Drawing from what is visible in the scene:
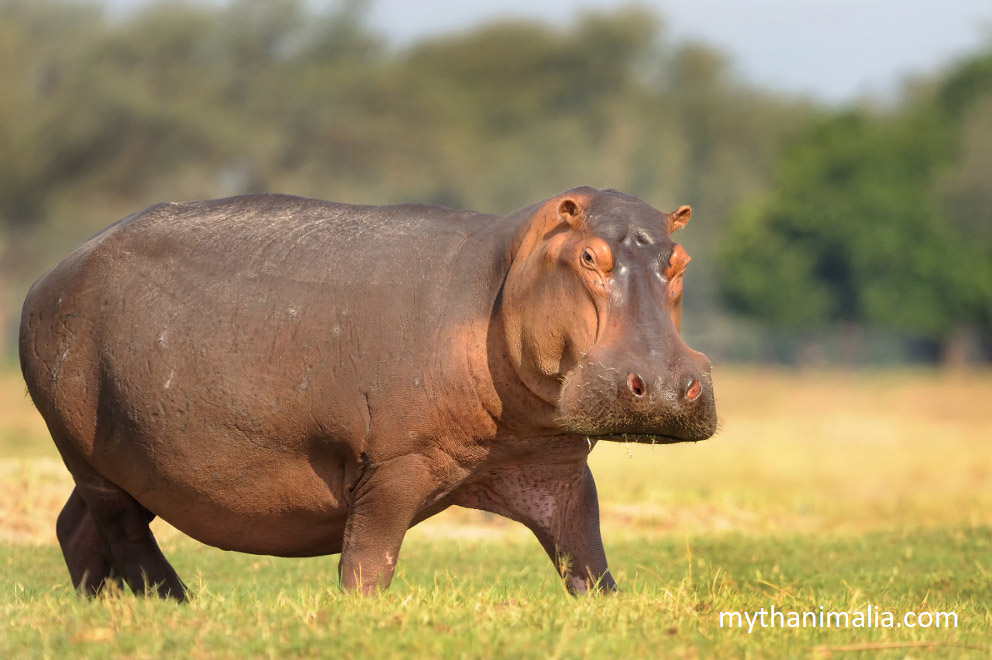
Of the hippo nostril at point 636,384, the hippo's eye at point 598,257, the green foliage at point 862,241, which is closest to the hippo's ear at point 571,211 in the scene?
the hippo's eye at point 598,257

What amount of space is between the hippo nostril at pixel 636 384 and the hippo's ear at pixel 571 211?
880 millimetres

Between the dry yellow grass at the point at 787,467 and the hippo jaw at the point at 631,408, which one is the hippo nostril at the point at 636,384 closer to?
the hippo jaw at the point at 631,408

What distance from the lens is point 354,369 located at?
6.34 meters

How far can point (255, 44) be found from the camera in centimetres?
4288

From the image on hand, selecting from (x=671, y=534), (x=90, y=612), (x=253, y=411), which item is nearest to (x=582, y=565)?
(x=253, y=411)

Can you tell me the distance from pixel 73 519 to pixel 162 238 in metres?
1.73

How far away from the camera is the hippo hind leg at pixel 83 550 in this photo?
7504 mm

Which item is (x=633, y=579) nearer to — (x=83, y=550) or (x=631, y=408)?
(x=631, y=408)

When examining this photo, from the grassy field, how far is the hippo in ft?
1.42

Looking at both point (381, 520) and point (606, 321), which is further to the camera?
point (381, 520)

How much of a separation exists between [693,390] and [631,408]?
0.26 m

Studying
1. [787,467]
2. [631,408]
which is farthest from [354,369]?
[787,467]

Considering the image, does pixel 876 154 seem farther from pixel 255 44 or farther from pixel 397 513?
pixel 397 513

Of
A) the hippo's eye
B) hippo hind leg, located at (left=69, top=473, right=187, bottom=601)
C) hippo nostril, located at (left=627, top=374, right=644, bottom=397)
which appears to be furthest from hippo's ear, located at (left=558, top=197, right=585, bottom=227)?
hippo hind leg, located at (left=69, top=473, right=187, bottom=601)
